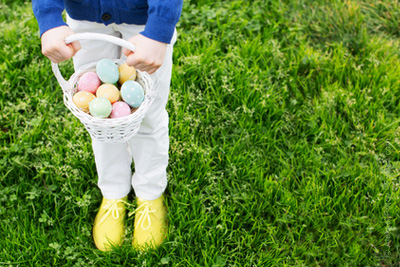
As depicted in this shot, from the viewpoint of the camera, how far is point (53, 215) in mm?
2250

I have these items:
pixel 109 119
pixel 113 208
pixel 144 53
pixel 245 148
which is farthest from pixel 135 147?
pixel 245 148

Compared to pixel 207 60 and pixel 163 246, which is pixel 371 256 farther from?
pixel 207 60

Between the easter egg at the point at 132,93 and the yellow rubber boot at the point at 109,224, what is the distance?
2.51 ft

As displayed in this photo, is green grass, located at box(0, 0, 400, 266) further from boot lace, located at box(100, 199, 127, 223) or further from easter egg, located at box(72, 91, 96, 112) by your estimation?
easter egg, located at box(72, 91, 96, 112)

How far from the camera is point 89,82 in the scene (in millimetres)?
1701

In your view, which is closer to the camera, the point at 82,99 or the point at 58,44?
the point at 58,44

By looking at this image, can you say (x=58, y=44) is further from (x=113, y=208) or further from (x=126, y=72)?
(x=113, y=208)

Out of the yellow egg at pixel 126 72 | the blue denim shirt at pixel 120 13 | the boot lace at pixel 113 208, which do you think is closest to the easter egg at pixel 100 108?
the yellow egg at pixel 126 72

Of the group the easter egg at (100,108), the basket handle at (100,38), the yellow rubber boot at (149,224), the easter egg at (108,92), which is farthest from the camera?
the yellow rubber boot at (149,224)

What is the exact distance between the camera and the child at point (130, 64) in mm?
1489

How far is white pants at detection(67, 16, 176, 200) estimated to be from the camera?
1739mm

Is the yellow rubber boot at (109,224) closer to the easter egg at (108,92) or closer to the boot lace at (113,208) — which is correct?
the boot lace at (113,208)

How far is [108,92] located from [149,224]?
0.82 meters

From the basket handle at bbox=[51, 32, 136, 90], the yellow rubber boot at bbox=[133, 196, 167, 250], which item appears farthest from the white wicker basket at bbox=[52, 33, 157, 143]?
the yellow rubber boot at bbox=[133, 196, 167, 250]
